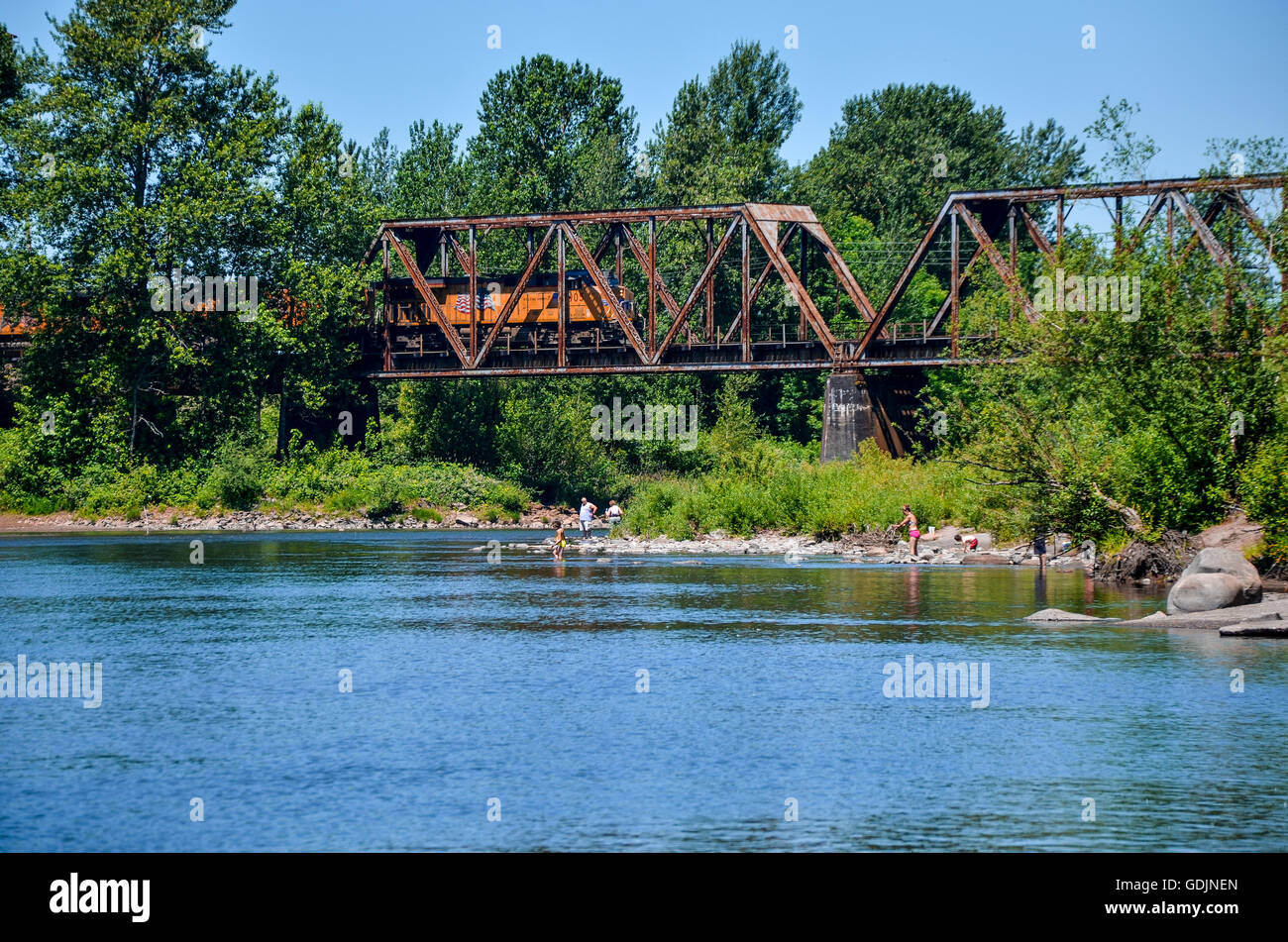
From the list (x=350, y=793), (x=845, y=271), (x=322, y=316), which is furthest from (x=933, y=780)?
(x=322, y=316)

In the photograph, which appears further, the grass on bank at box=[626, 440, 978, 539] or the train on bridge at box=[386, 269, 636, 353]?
the train on bridge at box=[386, 269, 636, 353]

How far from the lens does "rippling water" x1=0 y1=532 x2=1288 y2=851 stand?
16.0 m

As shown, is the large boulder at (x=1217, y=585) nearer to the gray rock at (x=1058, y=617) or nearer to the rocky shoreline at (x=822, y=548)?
the gray rock at (x=1058, y=617)

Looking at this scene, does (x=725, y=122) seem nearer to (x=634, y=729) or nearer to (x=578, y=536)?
(x=578, y=536)

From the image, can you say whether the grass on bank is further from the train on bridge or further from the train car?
the train car

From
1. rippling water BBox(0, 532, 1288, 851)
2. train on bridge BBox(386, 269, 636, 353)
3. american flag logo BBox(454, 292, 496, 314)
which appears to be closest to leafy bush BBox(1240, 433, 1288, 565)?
rippling water BBox(0, 532, 1288, 851)

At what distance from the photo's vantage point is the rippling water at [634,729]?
1605 cm

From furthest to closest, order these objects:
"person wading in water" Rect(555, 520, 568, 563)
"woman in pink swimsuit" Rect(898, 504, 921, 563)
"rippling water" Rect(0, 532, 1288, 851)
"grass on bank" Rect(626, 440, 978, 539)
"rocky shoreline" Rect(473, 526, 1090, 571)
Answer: "grass on bank" Rect(626, 440, 978, 539) < "person wading in water" Rect(555, 520, 568, 563) < "woman in pink swimsuit" Rect(898, 504, 921, 563) < "rocky shoreline" Rect(473, 526, 1090, 571) < "rippling water" Rect(0, 532, 1288, 851)

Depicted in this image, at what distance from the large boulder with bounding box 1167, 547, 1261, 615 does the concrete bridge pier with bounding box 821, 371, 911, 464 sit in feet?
109

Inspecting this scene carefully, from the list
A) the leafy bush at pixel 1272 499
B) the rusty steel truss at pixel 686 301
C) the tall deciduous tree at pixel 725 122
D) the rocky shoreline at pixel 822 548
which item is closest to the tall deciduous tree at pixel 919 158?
the tall deciduous tree at pixel 725 122

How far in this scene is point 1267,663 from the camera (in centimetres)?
2550

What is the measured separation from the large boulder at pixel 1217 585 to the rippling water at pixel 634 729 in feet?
5.35

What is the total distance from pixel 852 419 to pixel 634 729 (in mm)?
47251
